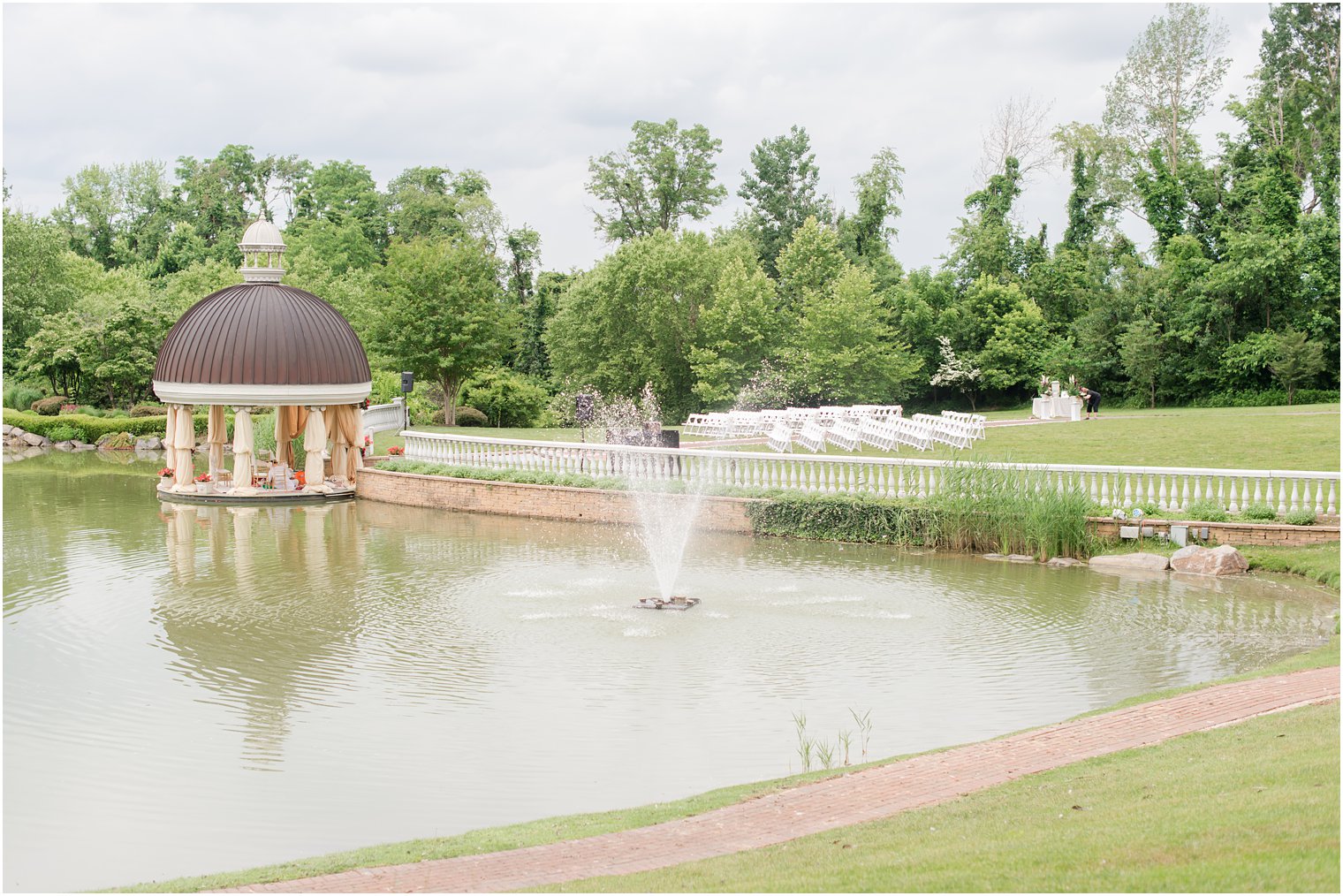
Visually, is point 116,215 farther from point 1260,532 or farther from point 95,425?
point 1260,532

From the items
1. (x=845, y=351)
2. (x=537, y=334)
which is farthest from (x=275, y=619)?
(x=537, y=334)

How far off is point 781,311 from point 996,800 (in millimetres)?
37509

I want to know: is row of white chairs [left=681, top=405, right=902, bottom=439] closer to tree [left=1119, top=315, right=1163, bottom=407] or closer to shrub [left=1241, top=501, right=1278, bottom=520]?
tree [left=1119, top=315, right=1163, bottom=407]

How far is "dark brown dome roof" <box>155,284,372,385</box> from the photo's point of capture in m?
29.0

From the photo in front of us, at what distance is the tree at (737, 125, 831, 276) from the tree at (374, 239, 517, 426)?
1856 cm

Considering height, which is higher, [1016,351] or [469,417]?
[1016,351]

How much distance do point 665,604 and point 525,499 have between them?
10.6 meters

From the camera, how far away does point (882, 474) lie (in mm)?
24203

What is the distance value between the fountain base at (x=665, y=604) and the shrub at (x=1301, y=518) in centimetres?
940

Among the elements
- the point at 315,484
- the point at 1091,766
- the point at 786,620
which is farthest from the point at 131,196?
the point at 1091,766

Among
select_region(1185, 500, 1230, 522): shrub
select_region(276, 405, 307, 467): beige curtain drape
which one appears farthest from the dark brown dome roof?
select_region(1185, 500, 1230, 522): shrub

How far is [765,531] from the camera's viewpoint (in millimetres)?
24172

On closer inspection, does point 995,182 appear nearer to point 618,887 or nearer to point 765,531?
point 765,531

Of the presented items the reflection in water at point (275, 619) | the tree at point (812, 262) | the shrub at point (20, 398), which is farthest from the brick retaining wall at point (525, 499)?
the shrub at point (20, 398)
